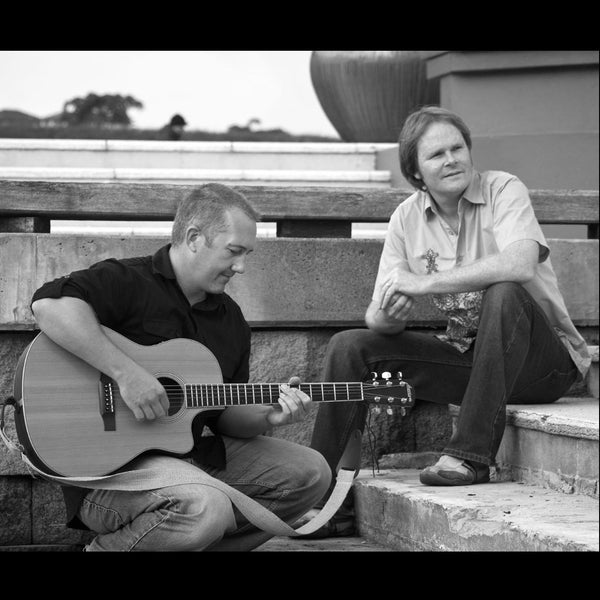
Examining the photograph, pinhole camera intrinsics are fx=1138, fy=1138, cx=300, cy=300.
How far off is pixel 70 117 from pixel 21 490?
1040 cm

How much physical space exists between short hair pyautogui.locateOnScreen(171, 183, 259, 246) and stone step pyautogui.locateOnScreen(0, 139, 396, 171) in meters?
3.93

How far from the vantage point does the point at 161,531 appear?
3.37 metres

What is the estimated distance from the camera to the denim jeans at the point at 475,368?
3992 millimetres

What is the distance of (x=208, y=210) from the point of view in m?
3.63

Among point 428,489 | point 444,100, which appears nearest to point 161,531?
point 428,489

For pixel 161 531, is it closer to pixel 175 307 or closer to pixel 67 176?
pixel 175 307

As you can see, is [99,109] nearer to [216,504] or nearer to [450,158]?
[450,158]

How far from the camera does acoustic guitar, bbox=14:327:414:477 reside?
3.41m

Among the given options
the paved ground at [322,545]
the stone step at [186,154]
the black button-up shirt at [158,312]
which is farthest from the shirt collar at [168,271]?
the stone step at [186,154]

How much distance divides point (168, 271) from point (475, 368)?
115cm

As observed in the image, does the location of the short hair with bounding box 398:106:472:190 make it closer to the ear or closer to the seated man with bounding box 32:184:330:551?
the seated man with bounding box 32:184:330:551

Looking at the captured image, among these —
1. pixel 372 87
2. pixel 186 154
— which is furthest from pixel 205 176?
pixel 372 87
